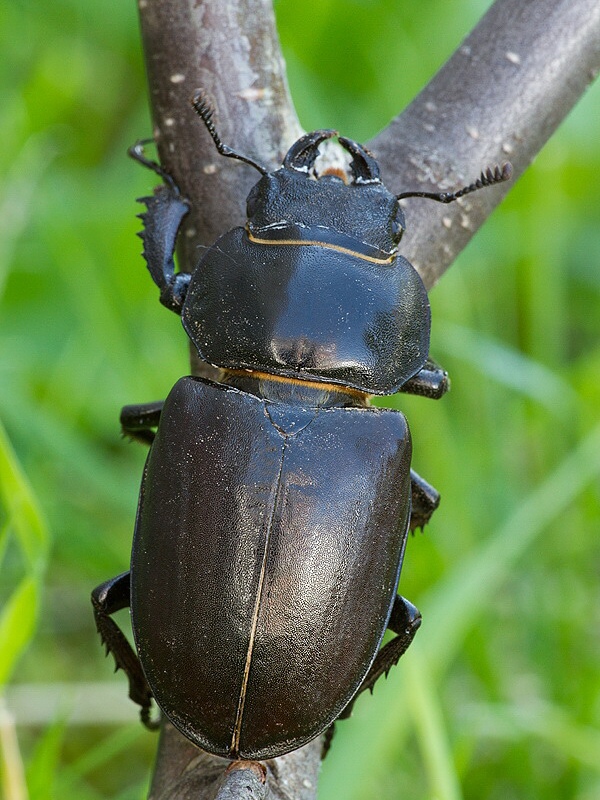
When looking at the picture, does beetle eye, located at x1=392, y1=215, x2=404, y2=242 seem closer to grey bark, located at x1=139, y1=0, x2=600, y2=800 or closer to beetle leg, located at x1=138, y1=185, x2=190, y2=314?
grey bark, located at x1=139, y1=0, x2=600, y2=800

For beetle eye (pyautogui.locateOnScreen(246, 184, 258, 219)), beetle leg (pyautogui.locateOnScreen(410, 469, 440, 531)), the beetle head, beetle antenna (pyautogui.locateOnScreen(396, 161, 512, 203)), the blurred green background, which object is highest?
beetle antenna (pyautogui.locateOnScreen(396, 161, 512, 203))

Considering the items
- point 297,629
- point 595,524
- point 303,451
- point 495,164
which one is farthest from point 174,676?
point 595,524

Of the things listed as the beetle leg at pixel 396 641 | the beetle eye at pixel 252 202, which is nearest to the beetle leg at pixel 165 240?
the beetle eye at pixel 252 202

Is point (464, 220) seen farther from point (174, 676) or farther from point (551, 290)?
point (551, 290)

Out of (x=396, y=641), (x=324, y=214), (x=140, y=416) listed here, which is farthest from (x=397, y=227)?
(x=396, y=641)

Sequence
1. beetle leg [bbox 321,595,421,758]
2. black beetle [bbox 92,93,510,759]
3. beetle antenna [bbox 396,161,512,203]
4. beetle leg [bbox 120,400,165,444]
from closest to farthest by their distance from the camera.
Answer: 1. black beetle [bbox 92,93,510,759]
2. beetle leg [bbox 321,595,421,758]
3. beetle antenna [bbox 396,161,512,203]
4. beetle leg [bbox 120,400,165,444]

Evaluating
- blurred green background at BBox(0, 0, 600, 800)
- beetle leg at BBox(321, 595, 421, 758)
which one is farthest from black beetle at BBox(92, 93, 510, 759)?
blurred green background at BBox(0, 0, 600, 800)
